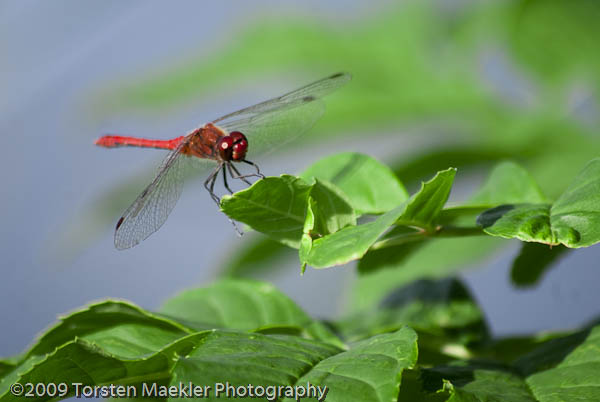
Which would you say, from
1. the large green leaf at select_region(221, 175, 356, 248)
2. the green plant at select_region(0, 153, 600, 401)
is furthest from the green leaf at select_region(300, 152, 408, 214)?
the large green leaf at select_region(221, 175, 356, 248)

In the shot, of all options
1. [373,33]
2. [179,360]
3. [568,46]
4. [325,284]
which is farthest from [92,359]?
[325,284]

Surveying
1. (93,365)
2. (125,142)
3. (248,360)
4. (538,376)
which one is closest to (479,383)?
(538,376)

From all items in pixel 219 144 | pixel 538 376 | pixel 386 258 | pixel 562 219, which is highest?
pixel 219 144

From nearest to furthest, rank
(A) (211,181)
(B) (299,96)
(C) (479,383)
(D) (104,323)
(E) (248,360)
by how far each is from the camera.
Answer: (E) (248,360) < (C) (479,383) < (D) (104,323) < (A) (211,181) < (B) (299,96)

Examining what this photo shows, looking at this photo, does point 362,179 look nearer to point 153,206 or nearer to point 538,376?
point 538,376

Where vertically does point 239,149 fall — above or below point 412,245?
above

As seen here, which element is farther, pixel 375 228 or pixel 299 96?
pixel 299 96

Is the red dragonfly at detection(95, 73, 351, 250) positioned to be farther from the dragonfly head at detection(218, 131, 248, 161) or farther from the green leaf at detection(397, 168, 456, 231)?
the green leaf at detection(397, 168, 456, 231)
